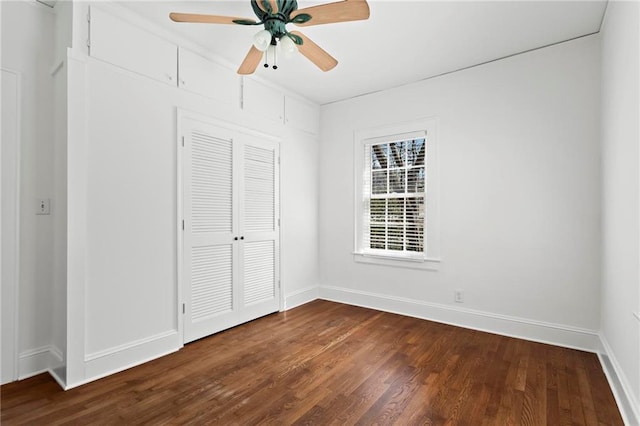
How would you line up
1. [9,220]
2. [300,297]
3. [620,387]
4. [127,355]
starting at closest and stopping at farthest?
[620,387] < [9,220] < [127,355] < [300,297]

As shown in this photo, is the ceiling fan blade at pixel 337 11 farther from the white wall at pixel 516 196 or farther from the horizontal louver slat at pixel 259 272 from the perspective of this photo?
the horizontal louver slat at pixel 259 272

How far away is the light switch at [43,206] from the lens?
2.47 metres

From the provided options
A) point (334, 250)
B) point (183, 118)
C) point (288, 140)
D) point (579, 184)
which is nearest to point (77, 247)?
point (183, 118)

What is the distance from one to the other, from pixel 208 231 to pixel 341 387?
1.83 m

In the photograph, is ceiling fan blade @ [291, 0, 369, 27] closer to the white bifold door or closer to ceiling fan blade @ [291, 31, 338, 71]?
ceiling fan blade @ [291, 31, 338, 71]

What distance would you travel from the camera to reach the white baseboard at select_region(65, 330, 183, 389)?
92.8 inches

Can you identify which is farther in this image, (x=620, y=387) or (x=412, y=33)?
(x=412, y=33)

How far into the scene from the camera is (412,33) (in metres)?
2.82

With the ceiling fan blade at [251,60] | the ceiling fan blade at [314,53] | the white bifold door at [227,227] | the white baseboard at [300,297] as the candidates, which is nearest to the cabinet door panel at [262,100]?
the white bifold door at [227,227]

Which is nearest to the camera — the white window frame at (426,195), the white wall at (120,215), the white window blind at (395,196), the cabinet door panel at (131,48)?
the white wall at (120,215)

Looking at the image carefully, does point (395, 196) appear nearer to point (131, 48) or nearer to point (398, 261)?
point (398, 261)

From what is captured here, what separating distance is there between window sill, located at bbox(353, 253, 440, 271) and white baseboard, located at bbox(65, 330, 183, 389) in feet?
7.56

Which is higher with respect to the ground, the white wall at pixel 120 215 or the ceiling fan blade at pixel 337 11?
the ceiling fan blade at pixel 337 11

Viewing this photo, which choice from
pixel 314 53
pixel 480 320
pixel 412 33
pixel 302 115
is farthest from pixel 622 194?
pixel 302 115
